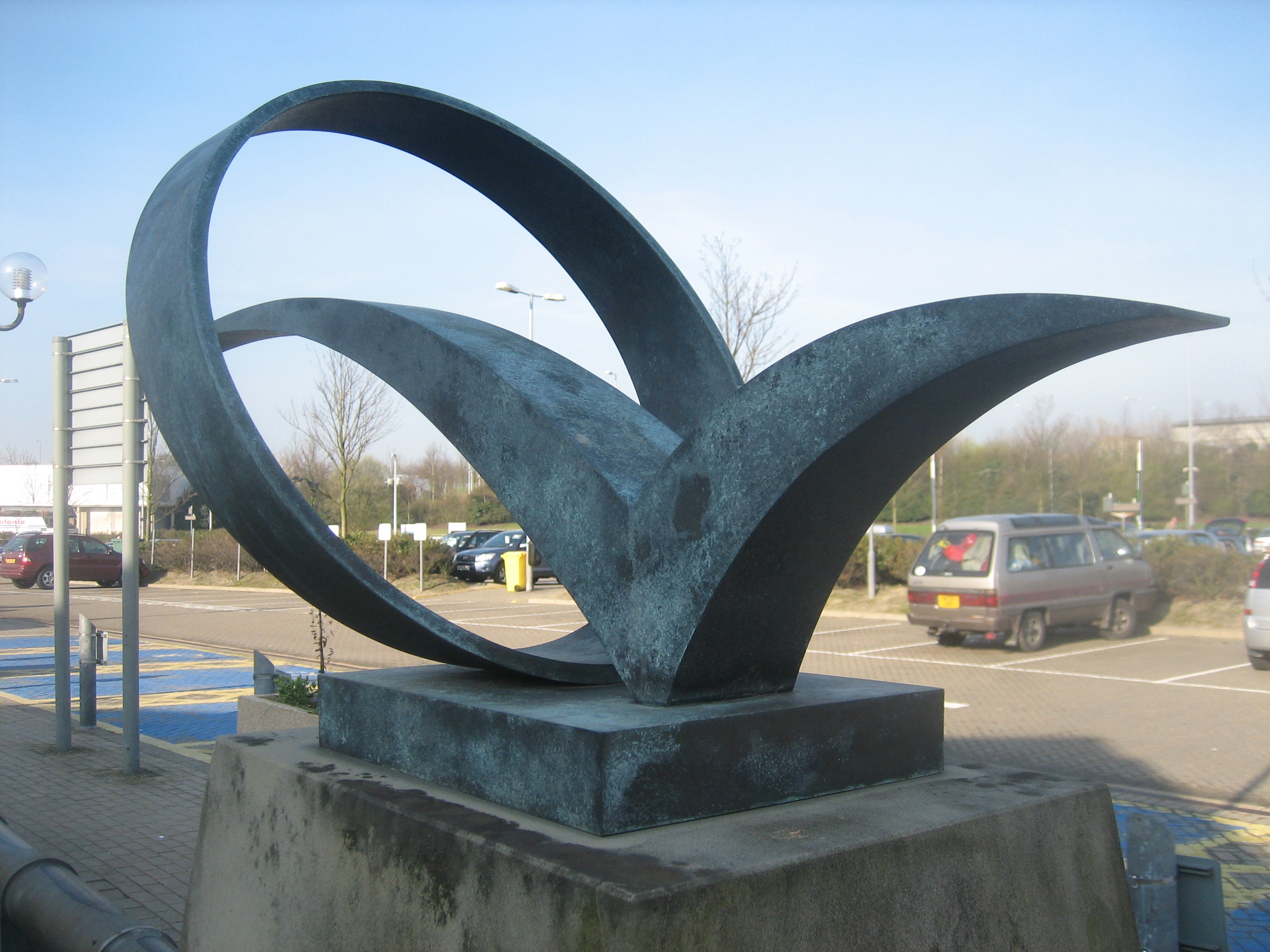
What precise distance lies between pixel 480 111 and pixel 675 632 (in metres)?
2.04

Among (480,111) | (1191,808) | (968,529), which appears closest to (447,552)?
(968,529)

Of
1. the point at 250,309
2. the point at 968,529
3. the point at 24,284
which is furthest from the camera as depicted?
the point at 968,529

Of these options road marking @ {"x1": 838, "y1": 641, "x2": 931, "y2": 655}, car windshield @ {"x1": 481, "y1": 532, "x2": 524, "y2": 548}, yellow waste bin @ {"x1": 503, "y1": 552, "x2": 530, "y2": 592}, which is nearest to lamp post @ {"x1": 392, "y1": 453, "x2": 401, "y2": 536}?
car windshield @ {"x1": 481, "y1": 532, "x2": 524, "y2": 548}

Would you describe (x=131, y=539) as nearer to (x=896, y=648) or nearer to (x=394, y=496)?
(x=896, y=648)

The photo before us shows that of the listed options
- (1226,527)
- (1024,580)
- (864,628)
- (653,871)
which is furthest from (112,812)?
(1226,527)

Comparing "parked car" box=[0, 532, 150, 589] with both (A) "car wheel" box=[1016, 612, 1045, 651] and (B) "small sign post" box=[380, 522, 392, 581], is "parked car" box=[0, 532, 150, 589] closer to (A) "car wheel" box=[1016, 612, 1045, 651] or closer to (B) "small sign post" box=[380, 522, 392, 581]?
(B) "small sign post" box=[380, 522, 392, 581]

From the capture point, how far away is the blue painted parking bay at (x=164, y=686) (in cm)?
1009

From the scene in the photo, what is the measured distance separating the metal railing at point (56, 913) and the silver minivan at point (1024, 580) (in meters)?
13.0

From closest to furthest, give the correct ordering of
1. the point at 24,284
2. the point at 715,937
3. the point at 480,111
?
the point at 715,937, the point at 480,111, the point at 24,284

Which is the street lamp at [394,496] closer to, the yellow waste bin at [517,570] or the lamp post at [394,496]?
the lamp post at [394,496]

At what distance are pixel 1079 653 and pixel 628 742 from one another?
13.6 meters

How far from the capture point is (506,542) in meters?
30.9

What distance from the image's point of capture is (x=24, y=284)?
10586 mm

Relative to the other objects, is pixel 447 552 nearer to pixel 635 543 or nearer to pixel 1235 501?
pixel 1235 501
